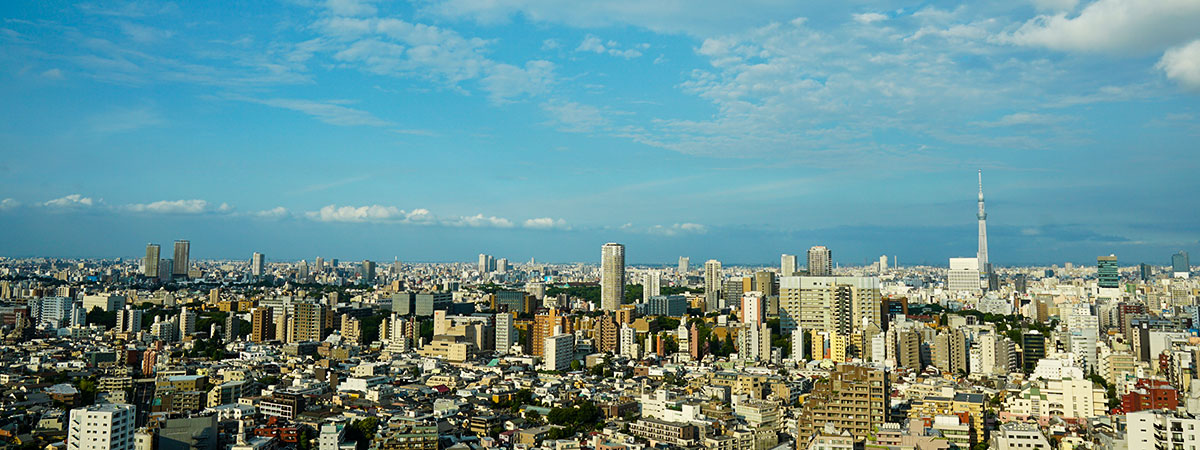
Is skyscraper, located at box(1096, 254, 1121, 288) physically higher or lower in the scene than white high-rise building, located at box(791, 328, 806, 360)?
higher

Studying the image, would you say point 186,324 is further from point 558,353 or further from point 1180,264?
point 1180,264

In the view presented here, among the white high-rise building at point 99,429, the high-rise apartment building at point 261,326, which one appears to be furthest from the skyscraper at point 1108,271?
the white high-rise building at point 99,429

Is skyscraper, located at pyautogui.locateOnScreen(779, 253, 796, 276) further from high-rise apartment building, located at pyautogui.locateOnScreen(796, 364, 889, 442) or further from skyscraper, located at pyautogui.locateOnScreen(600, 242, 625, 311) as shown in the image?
high-rise apartment building, located at pyautogui.locateOnScreen(796, 364, 889, 442)

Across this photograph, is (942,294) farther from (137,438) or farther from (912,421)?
(137,438)

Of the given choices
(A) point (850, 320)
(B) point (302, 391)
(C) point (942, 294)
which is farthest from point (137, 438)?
(C) point (942, 294)

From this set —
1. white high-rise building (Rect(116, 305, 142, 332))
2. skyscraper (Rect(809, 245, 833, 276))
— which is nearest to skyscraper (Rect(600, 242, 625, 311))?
skyscraper (Rect(809, 245, 833, 276))

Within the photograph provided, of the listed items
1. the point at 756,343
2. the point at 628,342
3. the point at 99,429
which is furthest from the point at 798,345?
the point at 99,429
